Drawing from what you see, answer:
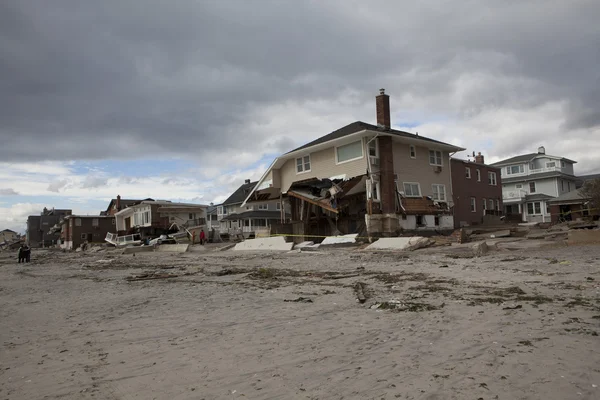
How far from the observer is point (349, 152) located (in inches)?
1214

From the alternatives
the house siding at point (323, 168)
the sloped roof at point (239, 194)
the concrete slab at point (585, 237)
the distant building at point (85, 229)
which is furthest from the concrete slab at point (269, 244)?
the distant building at point (85, 229)

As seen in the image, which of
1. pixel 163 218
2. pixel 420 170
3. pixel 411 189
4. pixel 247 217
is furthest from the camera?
pixel 247 217

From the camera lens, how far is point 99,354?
5531 mm

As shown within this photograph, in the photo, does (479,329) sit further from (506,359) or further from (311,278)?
(311,278)

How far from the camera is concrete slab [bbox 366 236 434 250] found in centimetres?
2080

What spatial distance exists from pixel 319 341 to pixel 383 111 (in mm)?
28104

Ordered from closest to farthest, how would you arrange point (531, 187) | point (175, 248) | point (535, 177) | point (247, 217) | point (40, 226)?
point (175, 248)
point (535, 177)
point (531, 187)
point (247, 217)
point (40, 226)

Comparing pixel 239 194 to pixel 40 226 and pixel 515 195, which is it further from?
pixel 40 226

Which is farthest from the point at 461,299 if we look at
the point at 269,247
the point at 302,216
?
the point at 302,216

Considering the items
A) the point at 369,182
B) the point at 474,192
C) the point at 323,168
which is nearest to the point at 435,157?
the point at 474,192

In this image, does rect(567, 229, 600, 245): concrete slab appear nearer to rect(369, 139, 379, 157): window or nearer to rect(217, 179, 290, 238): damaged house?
rect(369, 139, 379, 157): window

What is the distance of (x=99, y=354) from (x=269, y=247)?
72.6ft

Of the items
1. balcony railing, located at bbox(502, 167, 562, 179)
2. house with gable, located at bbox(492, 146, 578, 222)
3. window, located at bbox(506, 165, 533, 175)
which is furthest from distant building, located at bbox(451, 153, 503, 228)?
window, located at bbox(506, 165, 533, 175)

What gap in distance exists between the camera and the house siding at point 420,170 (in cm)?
3131
